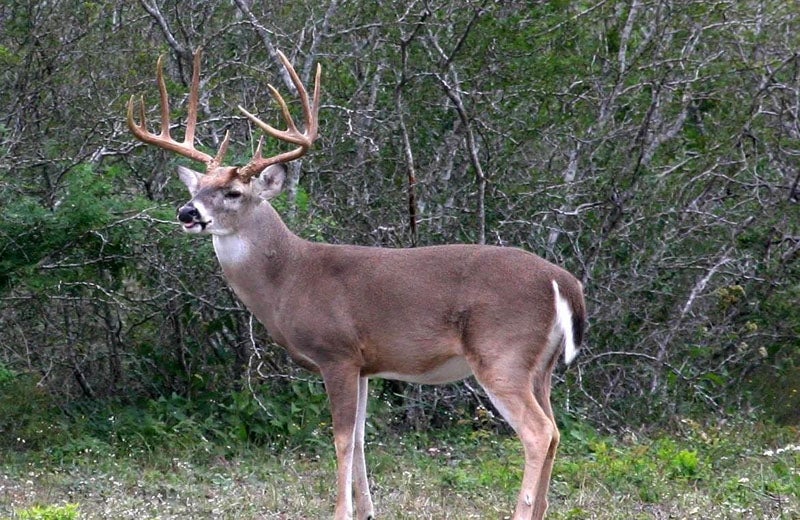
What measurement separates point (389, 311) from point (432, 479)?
4.15ft

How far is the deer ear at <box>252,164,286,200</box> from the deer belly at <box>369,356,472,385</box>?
3.69 feet

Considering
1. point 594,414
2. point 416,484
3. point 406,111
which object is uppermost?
point 406,111

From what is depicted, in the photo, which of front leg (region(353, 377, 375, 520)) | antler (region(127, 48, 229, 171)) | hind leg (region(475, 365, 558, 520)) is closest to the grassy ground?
front leg (region(353, 377, 375, 520))

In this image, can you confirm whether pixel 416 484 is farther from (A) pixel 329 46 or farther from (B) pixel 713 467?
(A) pixel 329 46

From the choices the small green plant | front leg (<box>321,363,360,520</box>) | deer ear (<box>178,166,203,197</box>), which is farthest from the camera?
deer ear (<box>178,166,203,197</box>)

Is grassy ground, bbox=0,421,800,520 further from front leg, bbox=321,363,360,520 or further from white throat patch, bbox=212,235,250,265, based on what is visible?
white throat patch, bbox=212,235,250,265

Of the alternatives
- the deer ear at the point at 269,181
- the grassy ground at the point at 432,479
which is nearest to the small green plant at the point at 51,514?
the grassy ground at the point at 432,479

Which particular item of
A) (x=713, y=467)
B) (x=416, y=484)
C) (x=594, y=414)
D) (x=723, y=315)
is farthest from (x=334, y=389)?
(x=723, y=315)

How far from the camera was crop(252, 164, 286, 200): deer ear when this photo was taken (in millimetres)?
6979

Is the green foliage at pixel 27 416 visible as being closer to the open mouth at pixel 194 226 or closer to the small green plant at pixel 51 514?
the open mouth at pixel 194 226

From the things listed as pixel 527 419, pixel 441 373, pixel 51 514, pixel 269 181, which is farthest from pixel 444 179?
pixel 51 514

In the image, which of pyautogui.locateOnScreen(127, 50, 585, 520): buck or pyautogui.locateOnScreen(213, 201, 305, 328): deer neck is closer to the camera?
pyautogui.locateOnScreen(127, 50, 585, 520): buck

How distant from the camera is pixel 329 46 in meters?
9.54

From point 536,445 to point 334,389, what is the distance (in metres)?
1.04
